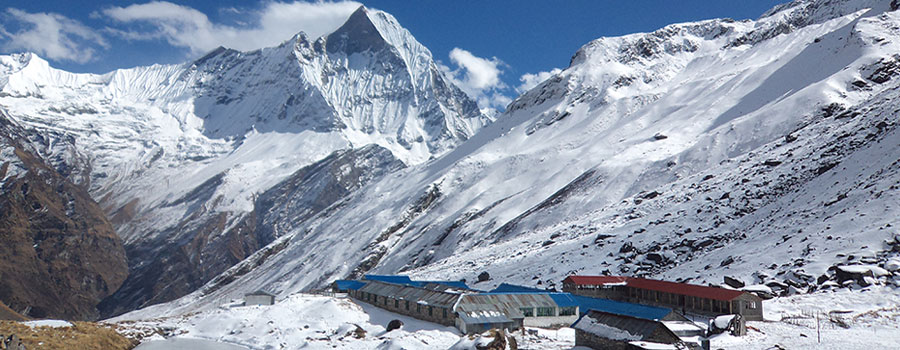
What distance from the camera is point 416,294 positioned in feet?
172

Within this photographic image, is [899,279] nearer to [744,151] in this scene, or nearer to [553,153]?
[744,151]

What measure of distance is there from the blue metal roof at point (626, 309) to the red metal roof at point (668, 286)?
17.9 feet

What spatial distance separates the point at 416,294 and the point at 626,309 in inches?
708

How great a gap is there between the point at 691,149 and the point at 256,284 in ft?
380

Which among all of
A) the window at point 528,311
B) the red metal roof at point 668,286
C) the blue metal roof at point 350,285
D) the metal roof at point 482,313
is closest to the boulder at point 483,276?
the blue metal roof at point 350,285

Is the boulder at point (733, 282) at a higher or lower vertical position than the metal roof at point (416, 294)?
lower

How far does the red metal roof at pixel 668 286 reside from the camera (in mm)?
42938

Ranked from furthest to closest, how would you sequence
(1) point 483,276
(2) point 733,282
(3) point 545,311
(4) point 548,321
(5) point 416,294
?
1. (1) point 483,276
2. (5) point 416,294
3. (2) point 733,282
4. (3) point 545,311
5. (4) point 548,321

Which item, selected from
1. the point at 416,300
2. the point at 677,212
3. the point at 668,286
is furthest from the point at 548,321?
the point at 677,212

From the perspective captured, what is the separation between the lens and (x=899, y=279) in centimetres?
4203

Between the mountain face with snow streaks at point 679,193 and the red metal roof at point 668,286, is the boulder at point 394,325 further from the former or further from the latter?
the mountain face with snow streaks at point 679,193

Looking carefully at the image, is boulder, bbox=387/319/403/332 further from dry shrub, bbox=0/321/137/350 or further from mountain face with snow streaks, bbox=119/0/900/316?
mountain face with snow streaks, bbox=119/0/900/316

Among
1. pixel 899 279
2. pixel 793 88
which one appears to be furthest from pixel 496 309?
pixel 793 88

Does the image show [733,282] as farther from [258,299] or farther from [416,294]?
[258,299]
